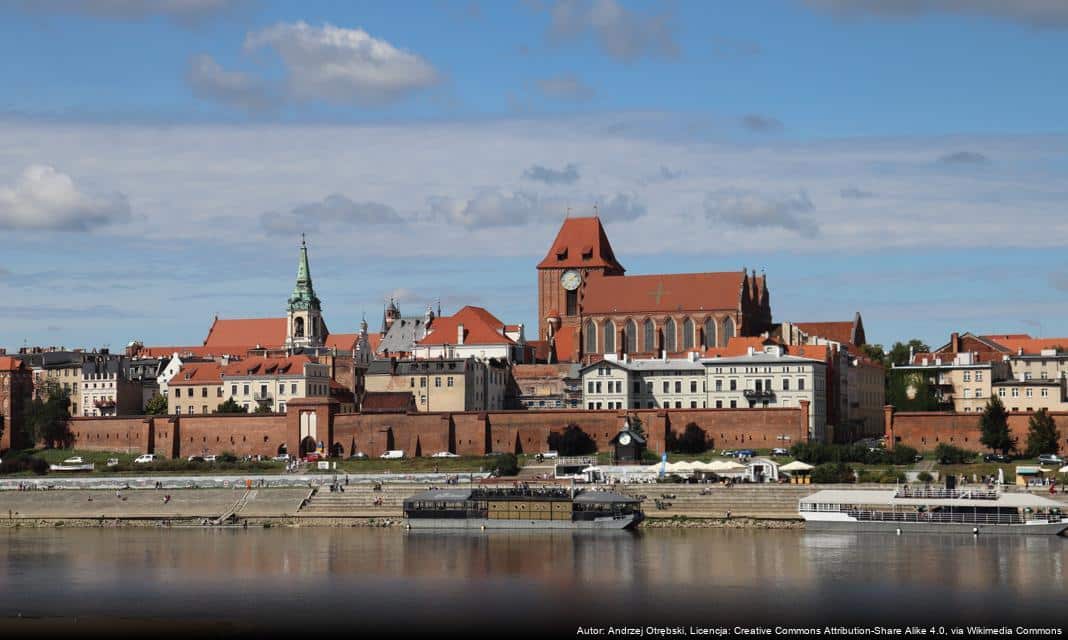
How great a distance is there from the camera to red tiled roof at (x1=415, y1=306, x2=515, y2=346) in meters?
142

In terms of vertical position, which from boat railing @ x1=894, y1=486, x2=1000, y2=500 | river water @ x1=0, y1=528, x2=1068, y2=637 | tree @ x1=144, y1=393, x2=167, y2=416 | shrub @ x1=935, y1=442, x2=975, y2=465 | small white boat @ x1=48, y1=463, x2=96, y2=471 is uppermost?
tree @ x1=144, y1=393, x2=167, y2=416

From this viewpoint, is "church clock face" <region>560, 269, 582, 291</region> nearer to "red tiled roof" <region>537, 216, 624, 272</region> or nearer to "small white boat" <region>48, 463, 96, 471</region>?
"red tiled roof" <region>537, 216, 624, 272</region>

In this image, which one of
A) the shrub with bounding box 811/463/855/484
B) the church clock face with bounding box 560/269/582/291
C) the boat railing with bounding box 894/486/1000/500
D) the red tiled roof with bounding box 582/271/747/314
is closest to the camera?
the boat railing with bounding box 894/486/1000/500

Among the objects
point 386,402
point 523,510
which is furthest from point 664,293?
point 523,510

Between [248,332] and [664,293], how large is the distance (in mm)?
49127

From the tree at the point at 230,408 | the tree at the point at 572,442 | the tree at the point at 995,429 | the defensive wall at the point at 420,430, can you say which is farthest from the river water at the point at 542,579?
the tree at the point at 230,408

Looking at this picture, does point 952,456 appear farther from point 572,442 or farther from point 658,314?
point 658,314


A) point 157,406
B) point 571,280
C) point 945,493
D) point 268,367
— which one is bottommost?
point 945,493

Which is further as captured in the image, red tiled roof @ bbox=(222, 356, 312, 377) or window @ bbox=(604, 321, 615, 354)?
window @ bbox=(604, 321, 615, 354)

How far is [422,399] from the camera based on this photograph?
124m

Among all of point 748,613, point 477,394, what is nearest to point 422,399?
point 477,394

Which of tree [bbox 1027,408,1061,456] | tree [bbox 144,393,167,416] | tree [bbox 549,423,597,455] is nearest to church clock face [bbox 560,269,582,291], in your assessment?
tree [bbox 144,393,167,416]

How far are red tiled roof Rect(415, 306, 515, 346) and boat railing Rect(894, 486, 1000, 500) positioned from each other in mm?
60762

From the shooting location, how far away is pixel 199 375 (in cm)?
13450
